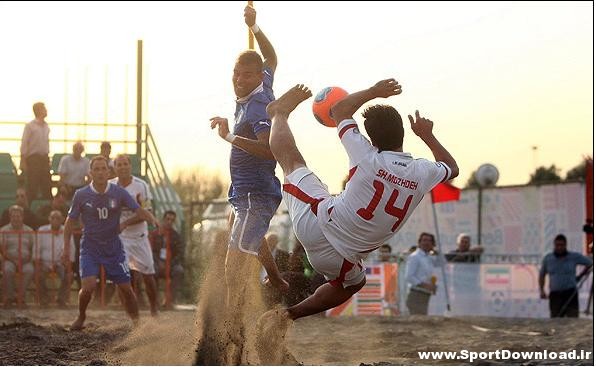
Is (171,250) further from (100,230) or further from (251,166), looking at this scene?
(251,166)

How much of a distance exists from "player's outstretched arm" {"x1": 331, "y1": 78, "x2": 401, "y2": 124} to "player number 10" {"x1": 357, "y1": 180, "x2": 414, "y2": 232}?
1.75 ft

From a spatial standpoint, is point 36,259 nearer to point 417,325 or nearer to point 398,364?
point 417,325

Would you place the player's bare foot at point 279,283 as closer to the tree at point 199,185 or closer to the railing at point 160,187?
the railing at point 160,187

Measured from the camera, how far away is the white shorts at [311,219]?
28.8 feet

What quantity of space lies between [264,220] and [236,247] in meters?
0.32

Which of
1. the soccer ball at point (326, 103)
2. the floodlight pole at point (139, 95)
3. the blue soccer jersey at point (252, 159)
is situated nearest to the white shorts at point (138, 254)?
the blue soccer jersey at point (252, 159)

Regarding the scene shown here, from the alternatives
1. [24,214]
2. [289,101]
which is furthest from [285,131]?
[24,214]

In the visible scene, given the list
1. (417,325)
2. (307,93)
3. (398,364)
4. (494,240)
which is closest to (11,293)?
(417,325)

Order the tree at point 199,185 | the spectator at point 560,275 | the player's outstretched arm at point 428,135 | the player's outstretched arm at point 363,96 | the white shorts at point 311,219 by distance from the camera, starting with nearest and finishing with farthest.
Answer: the player's outstretched arm at point 363,96 → the white shorts at point 311,219 → the player's outstretched arm at point 428,135 → the spectator at point 560,275 → the tree at point 199,185

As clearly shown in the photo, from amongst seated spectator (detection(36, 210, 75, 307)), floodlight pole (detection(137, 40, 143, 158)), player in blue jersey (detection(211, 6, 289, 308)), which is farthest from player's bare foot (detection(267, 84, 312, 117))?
floodlight pole (detection(137, 40, 143, 158))

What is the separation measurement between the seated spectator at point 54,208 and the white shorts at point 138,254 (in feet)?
13.1

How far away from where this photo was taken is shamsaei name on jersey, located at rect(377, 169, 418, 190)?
27.8 feet

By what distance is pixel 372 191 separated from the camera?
8.52m

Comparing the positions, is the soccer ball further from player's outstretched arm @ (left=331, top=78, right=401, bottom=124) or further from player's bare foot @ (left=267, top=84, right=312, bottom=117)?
player's outstretched arm @ (left=331, top=78, right=401, bottom=124)
